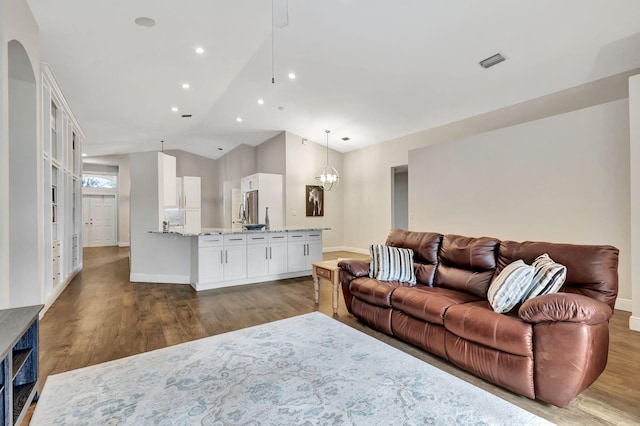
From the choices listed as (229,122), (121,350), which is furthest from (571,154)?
(229,122)

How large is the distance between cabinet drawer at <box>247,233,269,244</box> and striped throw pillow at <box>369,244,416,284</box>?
2.40 metres

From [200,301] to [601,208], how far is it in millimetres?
5398

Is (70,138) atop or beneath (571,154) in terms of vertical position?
atop

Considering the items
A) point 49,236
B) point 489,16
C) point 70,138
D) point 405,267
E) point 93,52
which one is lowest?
point 405,267

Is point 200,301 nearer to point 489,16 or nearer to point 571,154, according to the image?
point 489,16

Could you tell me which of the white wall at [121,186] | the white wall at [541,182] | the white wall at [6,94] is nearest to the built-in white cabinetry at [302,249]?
the white wall at [541,182]

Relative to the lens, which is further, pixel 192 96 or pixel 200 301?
pixel 192 96

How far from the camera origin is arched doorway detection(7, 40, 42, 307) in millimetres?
2982

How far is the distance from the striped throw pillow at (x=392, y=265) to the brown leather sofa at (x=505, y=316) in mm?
106

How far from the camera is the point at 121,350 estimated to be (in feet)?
8.89

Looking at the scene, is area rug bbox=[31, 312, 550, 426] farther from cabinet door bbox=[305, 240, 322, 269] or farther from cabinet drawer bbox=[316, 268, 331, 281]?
cabinet door bbox=[305, 240, 322, 269]

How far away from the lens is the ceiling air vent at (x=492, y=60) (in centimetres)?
404

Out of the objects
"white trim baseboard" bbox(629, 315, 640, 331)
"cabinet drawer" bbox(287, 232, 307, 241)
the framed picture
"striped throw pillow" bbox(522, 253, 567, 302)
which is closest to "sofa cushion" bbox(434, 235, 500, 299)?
"striped throw pillow" bbox(522, 253, 567, 302)

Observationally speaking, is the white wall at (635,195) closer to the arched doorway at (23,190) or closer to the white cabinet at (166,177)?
the arched doorway at (23,190)
